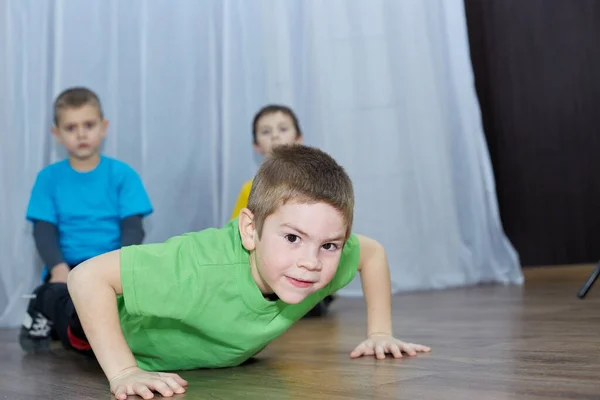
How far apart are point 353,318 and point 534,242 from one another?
1251 mm

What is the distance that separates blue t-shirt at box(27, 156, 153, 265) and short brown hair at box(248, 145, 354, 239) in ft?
4.20

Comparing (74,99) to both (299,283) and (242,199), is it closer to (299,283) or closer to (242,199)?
(242,199)

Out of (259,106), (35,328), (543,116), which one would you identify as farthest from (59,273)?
(543,116)

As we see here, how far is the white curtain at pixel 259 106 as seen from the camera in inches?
96.4

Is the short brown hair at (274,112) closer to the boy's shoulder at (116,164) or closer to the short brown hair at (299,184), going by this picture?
the boy's shoulder at (116,164)

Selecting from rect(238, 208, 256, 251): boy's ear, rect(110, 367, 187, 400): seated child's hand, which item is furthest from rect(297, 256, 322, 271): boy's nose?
rect(110, 367, 187, 400): seated child's hand

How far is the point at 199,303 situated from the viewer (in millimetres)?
1225

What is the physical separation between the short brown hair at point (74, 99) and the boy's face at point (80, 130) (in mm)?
11

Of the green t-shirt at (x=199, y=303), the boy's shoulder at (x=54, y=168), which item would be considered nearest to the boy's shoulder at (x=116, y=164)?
the boy's shoulder at (x=54, y=168)

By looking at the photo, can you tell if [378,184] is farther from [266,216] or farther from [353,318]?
[266,216]

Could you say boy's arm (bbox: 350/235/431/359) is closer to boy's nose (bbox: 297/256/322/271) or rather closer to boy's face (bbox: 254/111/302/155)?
boy's nose (bbox: 297/256/322/271)

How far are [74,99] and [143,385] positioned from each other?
1.37m

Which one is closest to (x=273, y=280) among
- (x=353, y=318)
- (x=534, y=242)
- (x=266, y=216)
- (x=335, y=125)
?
(x=266, y=216)

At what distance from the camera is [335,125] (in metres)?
2.80
